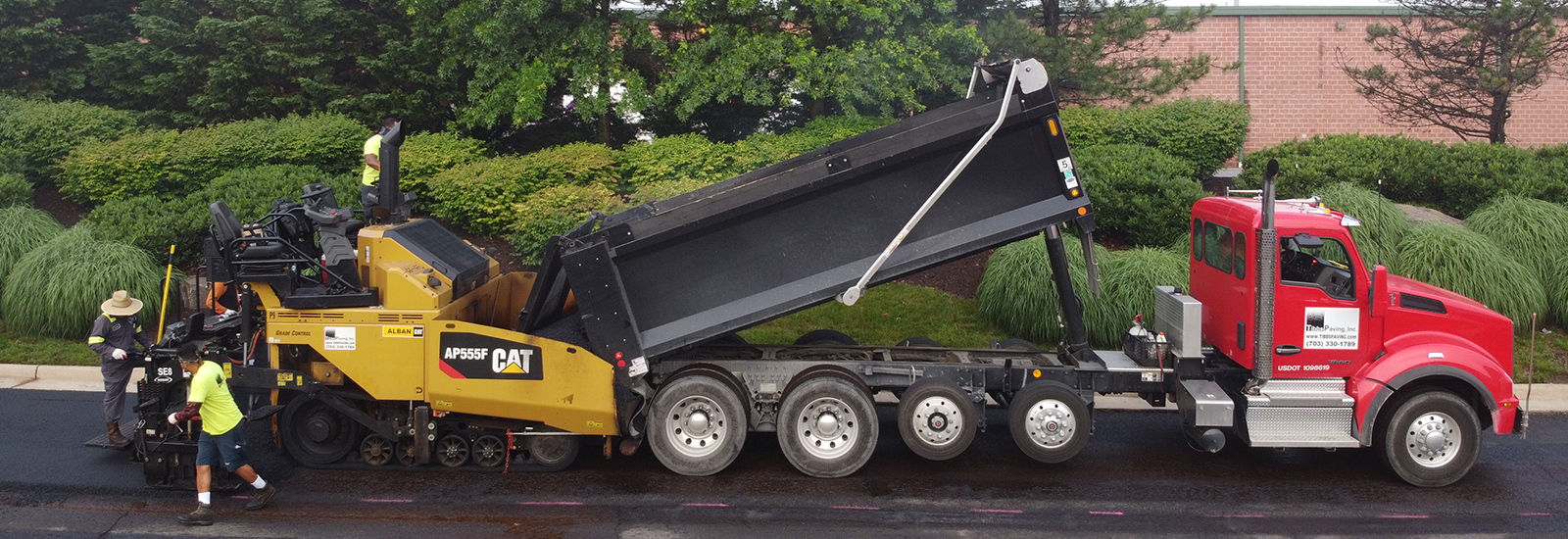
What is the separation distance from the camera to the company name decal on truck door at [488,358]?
794 cm

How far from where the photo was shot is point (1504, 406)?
7.95 meters

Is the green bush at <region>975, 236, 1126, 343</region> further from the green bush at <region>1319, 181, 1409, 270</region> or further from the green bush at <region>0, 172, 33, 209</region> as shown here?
the green bush at <region>0, 172, 33, 209</region>

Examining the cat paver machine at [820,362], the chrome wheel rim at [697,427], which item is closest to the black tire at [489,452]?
the cat paver machine at [820,362]

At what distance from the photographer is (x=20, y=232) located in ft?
44.2

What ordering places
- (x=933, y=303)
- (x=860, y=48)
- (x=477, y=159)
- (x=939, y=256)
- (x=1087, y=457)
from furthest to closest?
(x=477, y=159) < (x=860, y=48) < (x=933, y=303) < (x=1087, y=457) < (x=939, y=256)

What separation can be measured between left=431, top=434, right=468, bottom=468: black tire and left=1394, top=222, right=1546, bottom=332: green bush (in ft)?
33.9

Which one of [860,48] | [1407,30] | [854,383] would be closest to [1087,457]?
[854,383]

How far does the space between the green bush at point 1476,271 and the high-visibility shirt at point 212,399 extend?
468 inches

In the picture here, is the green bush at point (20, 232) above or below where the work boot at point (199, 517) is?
above

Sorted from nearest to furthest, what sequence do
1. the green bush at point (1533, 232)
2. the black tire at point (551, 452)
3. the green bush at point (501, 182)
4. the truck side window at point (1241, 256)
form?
1. the truck side window at point (1241, 256)
2. the black tire at point (551, 452)
3. the green bush at point (1533, 232)
4. the green bush at point (501, 182)

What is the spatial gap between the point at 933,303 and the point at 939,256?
16.9ft

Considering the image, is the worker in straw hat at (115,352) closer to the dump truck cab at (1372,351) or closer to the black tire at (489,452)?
the black tire at (489,452)

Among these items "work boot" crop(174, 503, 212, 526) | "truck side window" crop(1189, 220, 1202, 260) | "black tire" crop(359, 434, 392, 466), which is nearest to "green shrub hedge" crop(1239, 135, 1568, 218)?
"truck side window" crop(1189, 220, 1202, 260)

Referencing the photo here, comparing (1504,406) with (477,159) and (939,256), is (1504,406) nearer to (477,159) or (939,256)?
(939,256)
